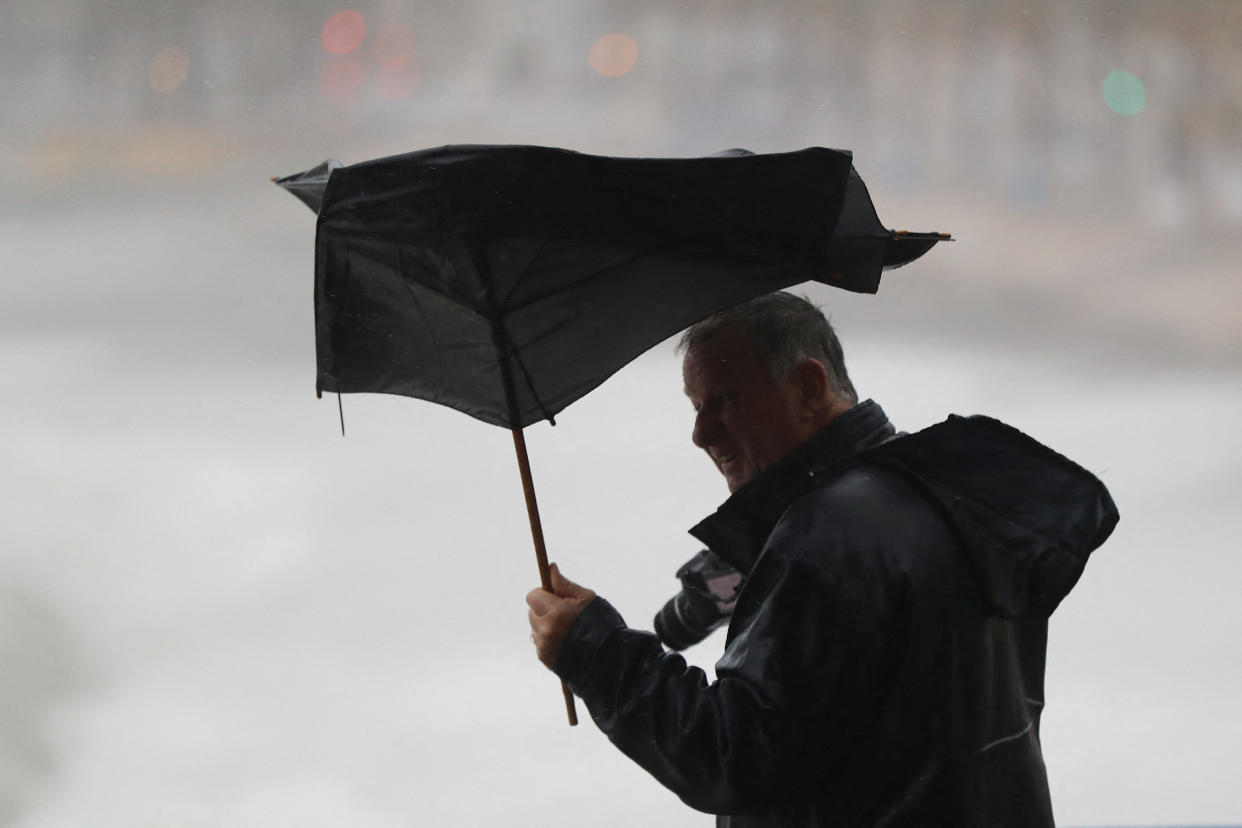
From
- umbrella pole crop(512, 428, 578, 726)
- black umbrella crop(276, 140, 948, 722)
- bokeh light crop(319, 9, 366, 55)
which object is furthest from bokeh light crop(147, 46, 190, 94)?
umbrella pole crop(512, 428, 578, 726)

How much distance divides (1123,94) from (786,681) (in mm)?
2004

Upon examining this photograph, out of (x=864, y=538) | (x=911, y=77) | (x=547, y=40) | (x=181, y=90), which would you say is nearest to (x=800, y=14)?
A: (x=911, y=77)

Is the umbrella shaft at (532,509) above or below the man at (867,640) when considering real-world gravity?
above

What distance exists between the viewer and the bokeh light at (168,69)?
2256mm

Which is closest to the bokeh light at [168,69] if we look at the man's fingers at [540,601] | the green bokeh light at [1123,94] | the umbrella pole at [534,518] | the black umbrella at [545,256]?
the black umbrella at [545,256]

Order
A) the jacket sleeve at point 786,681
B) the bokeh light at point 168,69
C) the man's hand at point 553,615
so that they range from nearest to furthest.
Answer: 1. the jacket sleeve at point 786,681
2. the man's hand at point 553,615
3. the bokeh light at point 168,69

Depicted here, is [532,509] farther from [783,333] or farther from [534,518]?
[783,333]

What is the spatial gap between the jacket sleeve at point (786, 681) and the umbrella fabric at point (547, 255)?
21 cm

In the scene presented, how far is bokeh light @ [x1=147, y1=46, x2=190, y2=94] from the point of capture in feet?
7.40

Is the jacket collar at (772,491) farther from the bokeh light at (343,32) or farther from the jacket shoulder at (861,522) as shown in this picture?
the bokeh light at (343,32)

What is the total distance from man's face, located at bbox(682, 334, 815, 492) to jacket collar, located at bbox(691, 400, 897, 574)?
40mm

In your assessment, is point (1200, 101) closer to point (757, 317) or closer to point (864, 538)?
point (757, 317)

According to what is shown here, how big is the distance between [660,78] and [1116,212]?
0.98 metres

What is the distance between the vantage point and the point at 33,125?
7.43ft
